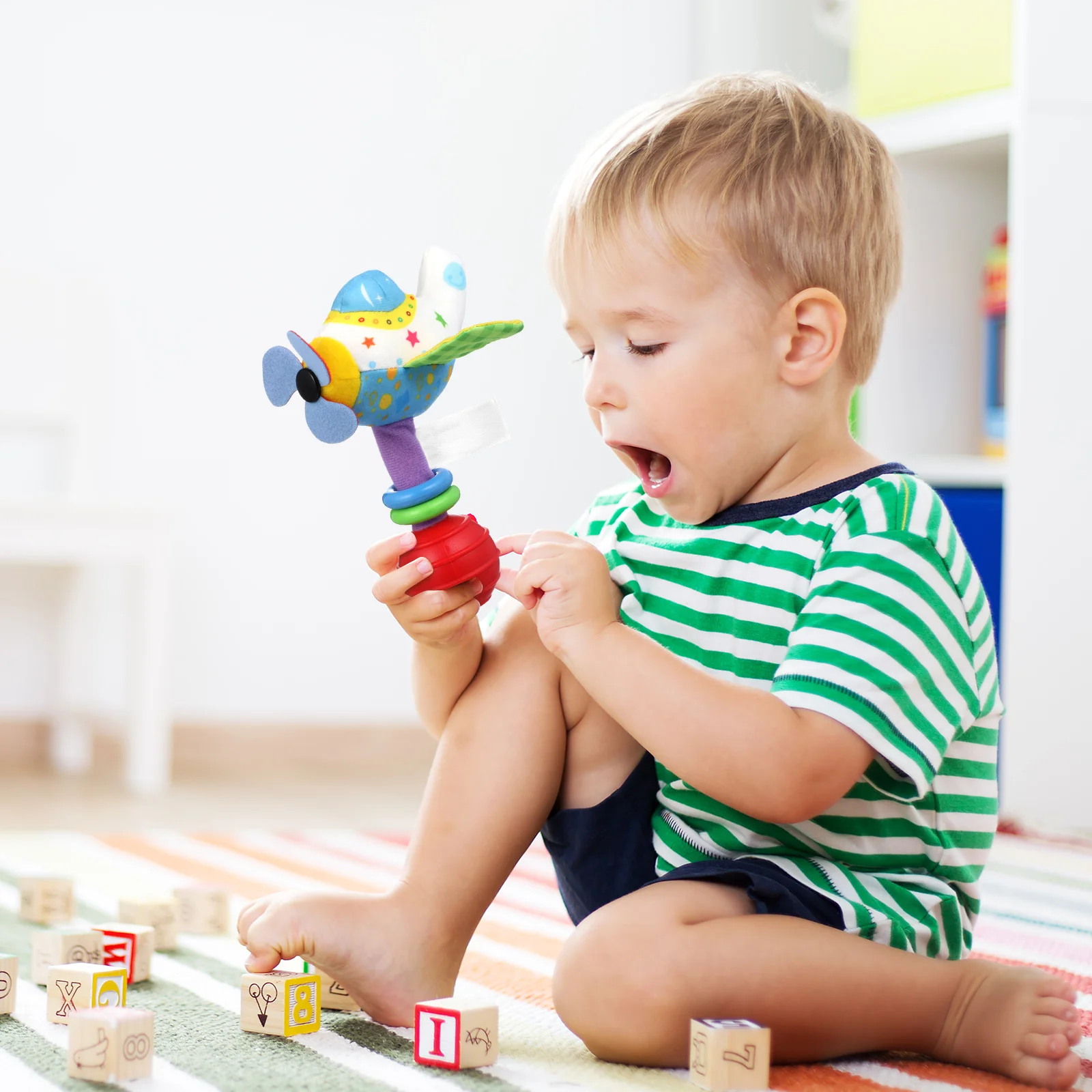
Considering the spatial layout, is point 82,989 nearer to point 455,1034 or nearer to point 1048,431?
point 455,1034

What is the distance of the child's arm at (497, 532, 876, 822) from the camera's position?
27.4 inches

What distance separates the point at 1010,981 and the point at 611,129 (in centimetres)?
51

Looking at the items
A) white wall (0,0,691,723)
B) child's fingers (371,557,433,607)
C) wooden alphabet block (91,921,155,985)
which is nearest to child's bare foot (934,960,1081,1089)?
child's fingers (371,557,433,607)

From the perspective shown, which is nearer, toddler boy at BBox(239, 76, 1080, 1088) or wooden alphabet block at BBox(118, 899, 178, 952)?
toddler boy at BBox(239, 76, 1080, 1088)

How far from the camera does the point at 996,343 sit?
188 cm

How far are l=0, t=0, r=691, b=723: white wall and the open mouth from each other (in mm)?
1411

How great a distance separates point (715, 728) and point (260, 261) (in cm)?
172

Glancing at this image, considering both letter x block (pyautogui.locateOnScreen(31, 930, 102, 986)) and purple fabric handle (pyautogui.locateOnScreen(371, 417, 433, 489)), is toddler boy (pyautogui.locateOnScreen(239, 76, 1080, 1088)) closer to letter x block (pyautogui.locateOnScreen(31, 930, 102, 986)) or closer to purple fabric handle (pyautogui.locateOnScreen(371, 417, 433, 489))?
purple fabric handle (pyautogui.locateOnScreen(371, 417, 433, 489))

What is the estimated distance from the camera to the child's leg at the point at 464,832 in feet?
2.47

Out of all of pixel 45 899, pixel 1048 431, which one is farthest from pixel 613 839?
pixel 1048 431

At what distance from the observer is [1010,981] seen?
0.71 metres

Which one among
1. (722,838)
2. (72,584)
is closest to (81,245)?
(72,584)

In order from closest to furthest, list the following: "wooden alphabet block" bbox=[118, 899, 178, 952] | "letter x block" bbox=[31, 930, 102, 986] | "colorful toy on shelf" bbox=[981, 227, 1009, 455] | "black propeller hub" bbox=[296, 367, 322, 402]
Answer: "black propeller hub" bbox=[296, 367, 322, 402] < "letter x block" bbox=[31, 930, 102, 986] < "wooden alphabet block" bbox=[118, 899, 178, 952] < "colorful toy on shelf" bbox=[981, 227, 1009, 455]

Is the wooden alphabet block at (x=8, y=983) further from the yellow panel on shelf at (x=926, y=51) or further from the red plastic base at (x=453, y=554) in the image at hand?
the yellow panel on shelf at (x=926, y=51)
